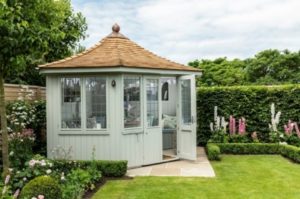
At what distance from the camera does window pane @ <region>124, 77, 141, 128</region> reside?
8.70 metres

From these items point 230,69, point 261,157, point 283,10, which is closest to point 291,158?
point 261,157

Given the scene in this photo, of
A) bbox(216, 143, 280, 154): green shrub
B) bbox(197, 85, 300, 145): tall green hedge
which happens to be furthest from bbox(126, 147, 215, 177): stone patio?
bbox(197, 85, 300, 145): tall green hedge

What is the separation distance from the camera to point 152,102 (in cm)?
928

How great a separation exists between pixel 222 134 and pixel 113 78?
4.64m

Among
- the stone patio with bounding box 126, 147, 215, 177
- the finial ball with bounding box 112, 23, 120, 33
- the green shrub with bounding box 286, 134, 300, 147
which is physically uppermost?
the finial ball with bounding box 112, 23, 120, 33

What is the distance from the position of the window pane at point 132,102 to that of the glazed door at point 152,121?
21 centimetres

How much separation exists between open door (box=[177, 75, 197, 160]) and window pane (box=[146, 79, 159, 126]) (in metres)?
1.03

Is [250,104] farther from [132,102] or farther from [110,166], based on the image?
[110,166]

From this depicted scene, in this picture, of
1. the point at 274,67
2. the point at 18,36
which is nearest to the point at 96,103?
the point at 18,36

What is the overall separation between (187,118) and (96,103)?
9.00 feet

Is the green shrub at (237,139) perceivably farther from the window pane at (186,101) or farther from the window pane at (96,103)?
the window pane at (96,103)

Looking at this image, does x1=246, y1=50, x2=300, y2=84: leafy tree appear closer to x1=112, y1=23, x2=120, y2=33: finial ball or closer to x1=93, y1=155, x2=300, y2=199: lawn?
x1=112, y1=23, x2=120, y2=33: finial ball

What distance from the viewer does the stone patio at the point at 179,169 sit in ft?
26.7

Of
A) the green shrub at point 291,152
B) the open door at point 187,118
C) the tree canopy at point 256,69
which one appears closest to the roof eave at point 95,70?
the open door at point 187,118
